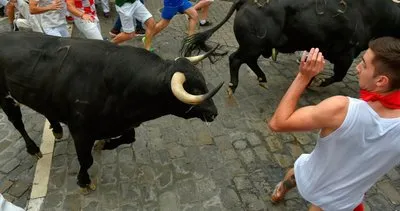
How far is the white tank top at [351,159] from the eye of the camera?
7.15 feet

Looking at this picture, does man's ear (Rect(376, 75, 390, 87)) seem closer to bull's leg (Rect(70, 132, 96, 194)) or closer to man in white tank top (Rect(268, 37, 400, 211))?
man in white tank top (Rect(268, 37, 400, 211))

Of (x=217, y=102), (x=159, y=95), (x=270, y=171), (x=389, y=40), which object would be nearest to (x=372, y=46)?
(x=389, y=40)

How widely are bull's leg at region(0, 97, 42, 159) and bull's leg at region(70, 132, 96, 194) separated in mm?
918

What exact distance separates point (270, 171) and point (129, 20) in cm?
374

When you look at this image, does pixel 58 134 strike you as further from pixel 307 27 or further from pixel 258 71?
pixel 307 27

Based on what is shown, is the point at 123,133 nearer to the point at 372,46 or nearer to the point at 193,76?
the point at 193,76

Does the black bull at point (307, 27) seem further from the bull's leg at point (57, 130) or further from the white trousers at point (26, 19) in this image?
the white trousers at point (26, 19)

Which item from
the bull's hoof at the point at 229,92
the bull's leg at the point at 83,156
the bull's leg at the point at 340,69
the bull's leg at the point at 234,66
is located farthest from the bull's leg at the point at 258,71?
the bull's leg at the point at 83,156

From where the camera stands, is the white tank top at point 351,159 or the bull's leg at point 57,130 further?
the bull's leg at point 57,130

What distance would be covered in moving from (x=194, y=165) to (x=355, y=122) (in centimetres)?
258

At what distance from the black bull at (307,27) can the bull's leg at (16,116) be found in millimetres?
2298

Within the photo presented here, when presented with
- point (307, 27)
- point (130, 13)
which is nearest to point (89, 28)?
point (130, 13)

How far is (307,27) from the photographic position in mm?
5031

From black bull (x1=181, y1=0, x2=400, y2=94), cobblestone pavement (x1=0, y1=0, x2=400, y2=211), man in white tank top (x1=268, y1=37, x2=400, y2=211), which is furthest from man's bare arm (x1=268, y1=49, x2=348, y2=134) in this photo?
black bull (x1=181, y1=0, x2=400, y2=94)
